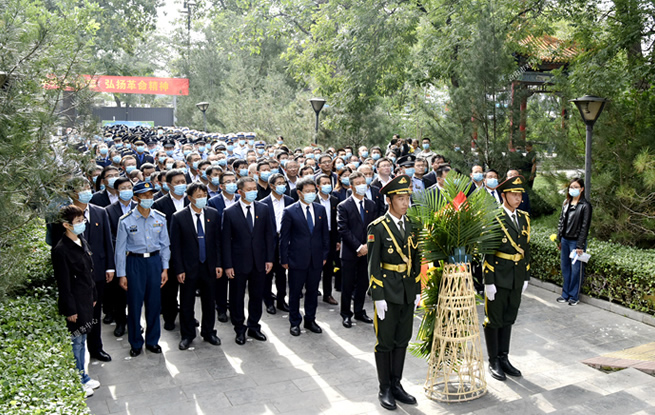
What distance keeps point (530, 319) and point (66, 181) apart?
6356 mm

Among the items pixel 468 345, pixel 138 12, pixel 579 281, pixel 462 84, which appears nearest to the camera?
pixel 468 345

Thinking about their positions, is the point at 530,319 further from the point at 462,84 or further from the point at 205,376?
the point at 462,84

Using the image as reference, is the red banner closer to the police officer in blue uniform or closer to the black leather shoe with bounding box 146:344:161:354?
the police officer in blue uniform

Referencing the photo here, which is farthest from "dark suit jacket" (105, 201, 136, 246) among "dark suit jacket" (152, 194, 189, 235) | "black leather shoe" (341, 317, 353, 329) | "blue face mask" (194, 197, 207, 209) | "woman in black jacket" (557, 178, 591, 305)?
"woman in black jacket" (557, 178, 591, 305)

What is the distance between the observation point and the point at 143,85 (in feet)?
129

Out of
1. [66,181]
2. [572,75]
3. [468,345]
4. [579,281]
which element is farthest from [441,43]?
[66,181]

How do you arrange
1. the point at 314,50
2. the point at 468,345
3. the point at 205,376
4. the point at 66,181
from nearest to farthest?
1. the point at 66,181
2. the point at 468,345
3. the point at 205,376
4. the point at 314,50

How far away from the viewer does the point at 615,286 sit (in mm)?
9172

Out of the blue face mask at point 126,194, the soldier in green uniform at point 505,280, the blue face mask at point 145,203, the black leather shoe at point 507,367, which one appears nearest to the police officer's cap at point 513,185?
the soldier in green uniform at point 505,280

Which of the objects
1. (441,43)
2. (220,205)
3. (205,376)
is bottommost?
(205,376)

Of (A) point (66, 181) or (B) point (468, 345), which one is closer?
(A) point (66, 181)

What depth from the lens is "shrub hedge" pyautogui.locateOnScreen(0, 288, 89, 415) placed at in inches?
170

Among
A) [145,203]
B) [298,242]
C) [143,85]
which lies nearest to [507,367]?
[298,242]

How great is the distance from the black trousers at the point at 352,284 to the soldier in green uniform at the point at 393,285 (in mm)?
2308
